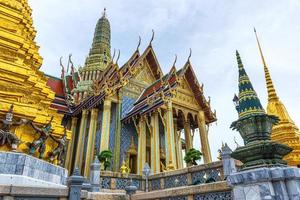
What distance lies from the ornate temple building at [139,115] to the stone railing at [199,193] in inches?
249

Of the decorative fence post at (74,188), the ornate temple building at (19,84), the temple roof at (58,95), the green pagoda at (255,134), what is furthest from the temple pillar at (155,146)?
the green pagoda at (255,134)

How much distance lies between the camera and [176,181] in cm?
740

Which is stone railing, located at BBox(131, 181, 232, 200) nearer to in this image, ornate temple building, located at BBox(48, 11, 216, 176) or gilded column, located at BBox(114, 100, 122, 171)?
ornate temple building, located at BBox(48, 11, 216, 176)

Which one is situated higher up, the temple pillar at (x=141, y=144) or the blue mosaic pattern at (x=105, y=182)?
the temple pillar at (x=141, y=144)

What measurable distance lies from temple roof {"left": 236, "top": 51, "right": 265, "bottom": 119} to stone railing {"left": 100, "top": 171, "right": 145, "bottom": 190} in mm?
5688

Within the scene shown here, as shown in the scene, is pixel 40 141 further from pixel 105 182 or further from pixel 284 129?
pixel 284 129

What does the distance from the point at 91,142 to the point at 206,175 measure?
7509 millimetres

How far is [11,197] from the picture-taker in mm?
3100

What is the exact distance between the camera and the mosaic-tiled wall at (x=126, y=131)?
40.9ft

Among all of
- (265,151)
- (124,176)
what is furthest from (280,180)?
(124,176)

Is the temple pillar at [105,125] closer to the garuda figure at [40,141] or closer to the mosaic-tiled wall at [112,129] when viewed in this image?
the mosaic-tiled wall at [112,129]

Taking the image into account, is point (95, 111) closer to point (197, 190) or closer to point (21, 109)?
point (21, 109)

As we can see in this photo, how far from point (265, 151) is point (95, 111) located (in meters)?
11.7

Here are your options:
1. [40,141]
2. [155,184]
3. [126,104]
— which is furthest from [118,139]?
[40,141]
